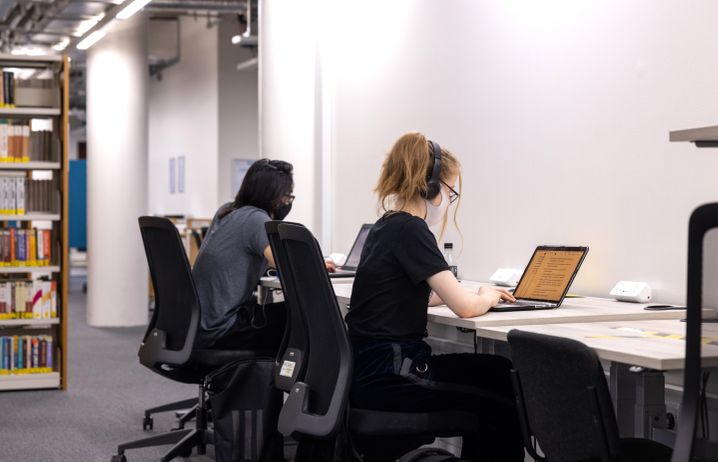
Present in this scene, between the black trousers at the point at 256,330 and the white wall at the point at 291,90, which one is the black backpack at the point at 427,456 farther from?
the white wall at the point at 291,90

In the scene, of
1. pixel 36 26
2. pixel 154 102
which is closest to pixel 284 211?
pixel 36 26

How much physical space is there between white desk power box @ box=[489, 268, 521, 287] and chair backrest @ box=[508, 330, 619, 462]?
1.85 meters

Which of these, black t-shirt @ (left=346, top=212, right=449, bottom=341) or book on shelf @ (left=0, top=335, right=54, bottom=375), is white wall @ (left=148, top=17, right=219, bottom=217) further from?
black t-shirt @ (left=346, top=212, right=449, bottom=341)

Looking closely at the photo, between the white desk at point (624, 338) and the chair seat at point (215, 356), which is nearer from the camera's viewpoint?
the white desk at point (624, 338)

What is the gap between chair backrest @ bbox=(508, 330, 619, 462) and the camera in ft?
A: 6.66

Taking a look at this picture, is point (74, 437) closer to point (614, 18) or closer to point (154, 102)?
point (614, 18)

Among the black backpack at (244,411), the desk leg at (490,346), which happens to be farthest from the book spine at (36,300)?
the desk leg at (490,346)

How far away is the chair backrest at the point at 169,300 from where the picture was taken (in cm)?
385

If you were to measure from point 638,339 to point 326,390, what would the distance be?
36.8 inches

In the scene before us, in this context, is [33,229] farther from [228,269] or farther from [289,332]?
[289,332]

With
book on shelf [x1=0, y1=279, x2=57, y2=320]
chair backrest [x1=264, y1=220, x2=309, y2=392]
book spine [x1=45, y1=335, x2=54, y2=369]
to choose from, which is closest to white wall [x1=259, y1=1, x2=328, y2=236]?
book on shelf [x1=0, y1=279, x2=57, y2=320]

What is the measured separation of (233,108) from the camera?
11859 mm

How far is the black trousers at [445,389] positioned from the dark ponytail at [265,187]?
1.33 meters

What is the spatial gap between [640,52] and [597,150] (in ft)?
1.38
